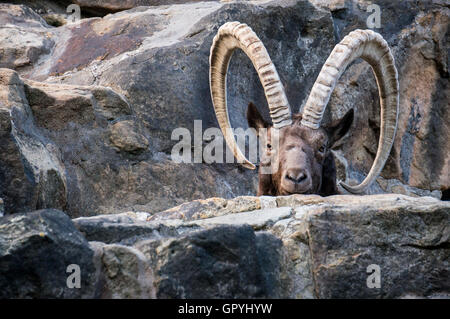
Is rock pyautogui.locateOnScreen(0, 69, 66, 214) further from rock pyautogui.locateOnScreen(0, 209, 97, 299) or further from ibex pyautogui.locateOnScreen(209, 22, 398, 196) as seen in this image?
ibex pyautogui.locateOnScreen(209, 22, 398, 196)

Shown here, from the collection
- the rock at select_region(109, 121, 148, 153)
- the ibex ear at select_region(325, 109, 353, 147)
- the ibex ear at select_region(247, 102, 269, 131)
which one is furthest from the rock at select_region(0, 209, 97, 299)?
the ibex ear at select_region(325, 109, 353, 147)

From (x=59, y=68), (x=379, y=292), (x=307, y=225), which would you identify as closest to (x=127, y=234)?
(x=307, y=225)

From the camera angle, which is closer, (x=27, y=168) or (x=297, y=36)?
(x=27, y=168)

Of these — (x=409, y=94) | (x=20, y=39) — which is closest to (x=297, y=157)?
(x=409, y=94)

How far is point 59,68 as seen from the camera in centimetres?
745

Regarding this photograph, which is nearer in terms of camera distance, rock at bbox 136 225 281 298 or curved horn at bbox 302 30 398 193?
rock at bbox 136 225 281 298

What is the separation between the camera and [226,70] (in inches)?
272

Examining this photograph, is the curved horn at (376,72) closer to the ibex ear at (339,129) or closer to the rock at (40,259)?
the ibex ear at (339,129)

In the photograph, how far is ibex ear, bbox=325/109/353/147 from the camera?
22.2 feet

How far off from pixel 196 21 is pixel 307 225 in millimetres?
4607

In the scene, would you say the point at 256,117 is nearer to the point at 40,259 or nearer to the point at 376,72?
the point at 376,72

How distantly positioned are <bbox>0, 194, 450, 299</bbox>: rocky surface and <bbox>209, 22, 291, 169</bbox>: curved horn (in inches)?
91.5
